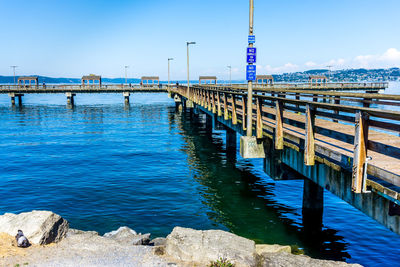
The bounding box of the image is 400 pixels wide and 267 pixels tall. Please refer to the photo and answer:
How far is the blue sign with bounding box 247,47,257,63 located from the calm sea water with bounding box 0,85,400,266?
19.3 ft

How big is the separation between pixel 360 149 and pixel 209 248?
3.64 m

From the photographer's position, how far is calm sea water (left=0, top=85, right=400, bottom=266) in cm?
1134

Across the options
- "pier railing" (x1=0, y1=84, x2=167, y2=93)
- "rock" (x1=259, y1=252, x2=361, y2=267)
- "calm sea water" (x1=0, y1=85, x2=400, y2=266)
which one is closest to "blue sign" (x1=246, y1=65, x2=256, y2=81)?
"calm sea water" (x1=0, y1=85, x2=400, y2=266)

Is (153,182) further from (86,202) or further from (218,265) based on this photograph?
(218,265)

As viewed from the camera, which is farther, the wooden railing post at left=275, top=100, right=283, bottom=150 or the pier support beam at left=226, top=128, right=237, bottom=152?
the pier support beam at left=226, top=128, right=237, bottom=152

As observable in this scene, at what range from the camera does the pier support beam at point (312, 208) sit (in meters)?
11.7

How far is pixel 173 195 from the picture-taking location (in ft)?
51.3

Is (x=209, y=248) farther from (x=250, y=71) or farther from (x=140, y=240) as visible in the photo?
(x=250, y=71)

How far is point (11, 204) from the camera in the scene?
579 inches

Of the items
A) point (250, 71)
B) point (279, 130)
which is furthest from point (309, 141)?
point (250, 71)

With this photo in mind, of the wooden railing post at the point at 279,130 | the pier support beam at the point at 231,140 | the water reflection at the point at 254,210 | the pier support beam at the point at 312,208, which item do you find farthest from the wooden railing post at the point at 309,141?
the pier support beam at the point at 231,140

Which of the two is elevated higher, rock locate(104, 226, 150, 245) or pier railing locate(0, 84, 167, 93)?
pier railing locate(0, 84, 167, 93)

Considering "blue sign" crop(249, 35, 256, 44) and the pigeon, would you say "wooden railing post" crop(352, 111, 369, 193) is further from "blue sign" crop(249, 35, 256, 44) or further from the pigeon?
the pigeon

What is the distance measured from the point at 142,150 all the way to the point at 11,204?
12.2 meters
